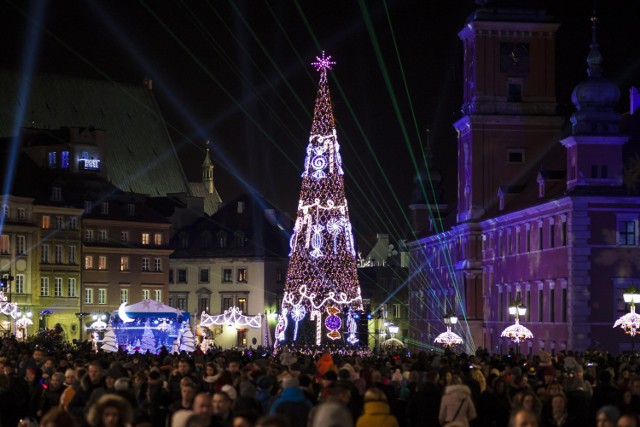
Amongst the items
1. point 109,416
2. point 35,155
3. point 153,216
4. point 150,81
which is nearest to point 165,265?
point 153,216

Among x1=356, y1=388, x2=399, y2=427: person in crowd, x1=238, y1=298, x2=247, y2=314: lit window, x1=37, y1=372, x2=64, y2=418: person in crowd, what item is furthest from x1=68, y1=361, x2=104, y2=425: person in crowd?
x1=238, y1=298, x2=247, y2=314: lit window

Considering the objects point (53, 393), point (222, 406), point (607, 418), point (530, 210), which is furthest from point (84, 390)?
point (530, 210)

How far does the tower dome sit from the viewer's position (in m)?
67.7

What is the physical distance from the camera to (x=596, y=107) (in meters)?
68.0

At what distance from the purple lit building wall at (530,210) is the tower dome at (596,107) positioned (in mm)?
41

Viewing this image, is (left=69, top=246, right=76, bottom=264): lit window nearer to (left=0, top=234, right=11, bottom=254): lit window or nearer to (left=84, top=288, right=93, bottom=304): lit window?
(left=84, top=288, right=93, bottom=304): lit window

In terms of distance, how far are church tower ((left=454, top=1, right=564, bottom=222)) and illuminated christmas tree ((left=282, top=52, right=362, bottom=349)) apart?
69.6 ft

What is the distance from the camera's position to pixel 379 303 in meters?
124

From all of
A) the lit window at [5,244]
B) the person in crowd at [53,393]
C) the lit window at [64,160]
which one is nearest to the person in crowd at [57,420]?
the person in crowd at [53,393]

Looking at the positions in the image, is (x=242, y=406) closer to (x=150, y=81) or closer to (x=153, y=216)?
(x=153, y=216)

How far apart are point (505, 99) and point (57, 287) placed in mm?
33294

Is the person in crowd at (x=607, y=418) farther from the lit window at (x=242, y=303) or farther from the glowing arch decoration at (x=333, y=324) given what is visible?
the lit window at (x=242, y=303)

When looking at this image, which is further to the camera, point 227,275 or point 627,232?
point 227,275

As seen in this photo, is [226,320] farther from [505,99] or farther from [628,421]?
[628,421]
